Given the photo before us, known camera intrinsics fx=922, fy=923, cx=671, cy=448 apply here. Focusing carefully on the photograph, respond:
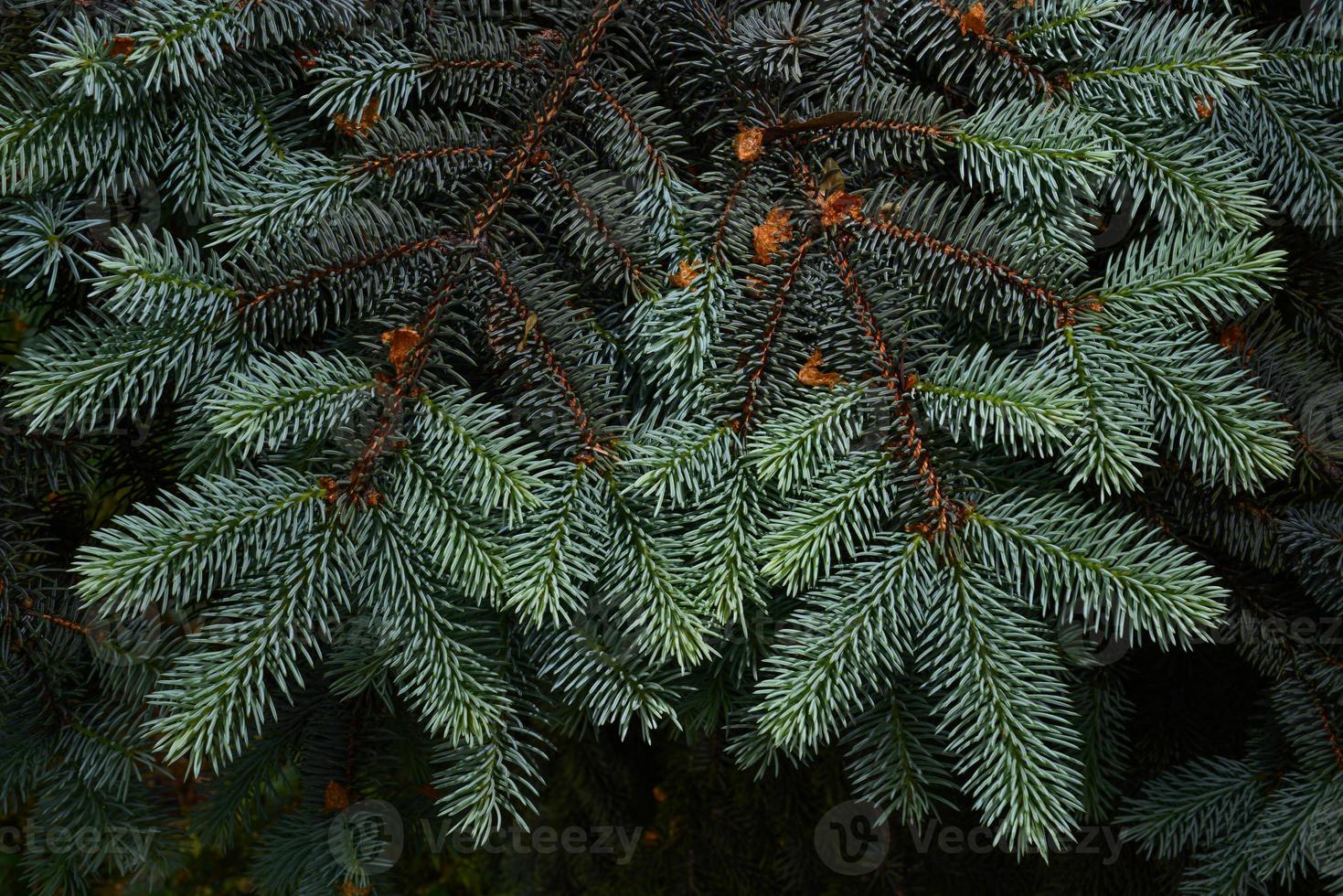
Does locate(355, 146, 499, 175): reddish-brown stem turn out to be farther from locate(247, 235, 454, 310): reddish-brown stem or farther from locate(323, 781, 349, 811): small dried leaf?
locate(323, 781, 349, 811): small dried leaf

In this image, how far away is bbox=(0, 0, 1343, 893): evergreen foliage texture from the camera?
0.63 m

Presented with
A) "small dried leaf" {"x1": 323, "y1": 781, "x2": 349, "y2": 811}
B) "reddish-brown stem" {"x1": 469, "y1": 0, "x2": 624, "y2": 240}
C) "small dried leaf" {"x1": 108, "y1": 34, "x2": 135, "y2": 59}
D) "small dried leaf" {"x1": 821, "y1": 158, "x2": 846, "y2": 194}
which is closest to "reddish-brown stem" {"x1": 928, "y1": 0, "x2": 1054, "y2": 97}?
"small dried leaf" {"x1": 821, "y1": 158, "x2": 846, "y2": 194}

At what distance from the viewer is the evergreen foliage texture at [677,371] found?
0.63 meters

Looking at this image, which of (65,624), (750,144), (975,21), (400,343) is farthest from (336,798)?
(975,21)

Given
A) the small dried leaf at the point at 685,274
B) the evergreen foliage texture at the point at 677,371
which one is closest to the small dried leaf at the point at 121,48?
the evergreen foliage texture at the point at 677,371

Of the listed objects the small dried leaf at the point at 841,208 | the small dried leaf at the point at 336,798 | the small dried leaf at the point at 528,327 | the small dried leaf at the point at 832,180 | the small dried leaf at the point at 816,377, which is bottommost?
the small dried leaf at the point at 336,798

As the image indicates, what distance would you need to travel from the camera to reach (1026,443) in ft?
2.03

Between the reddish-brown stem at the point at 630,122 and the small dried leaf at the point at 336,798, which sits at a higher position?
the reddish-brown stem at the point at 630,122

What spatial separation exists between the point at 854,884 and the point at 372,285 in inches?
35.0

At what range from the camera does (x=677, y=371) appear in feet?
2.23

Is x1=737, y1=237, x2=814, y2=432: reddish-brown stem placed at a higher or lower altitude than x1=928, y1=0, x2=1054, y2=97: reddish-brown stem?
lower

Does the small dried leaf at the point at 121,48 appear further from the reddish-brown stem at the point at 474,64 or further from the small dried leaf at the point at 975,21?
the small dried leaf at the point at 975,21

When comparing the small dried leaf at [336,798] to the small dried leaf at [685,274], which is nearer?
the small dried leaf at [685,274]

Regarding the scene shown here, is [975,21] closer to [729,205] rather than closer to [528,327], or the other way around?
[729,205]
